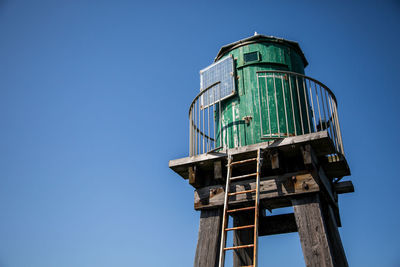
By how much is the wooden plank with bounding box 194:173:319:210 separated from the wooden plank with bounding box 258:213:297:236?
6.23 ft

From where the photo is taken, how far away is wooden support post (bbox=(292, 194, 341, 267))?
221 inches

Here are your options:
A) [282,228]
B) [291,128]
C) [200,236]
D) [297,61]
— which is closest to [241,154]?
[291,128]

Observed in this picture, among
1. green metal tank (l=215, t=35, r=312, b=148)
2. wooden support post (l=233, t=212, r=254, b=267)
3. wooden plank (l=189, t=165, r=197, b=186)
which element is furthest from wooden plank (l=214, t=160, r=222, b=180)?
wooden support post (l=233, t=212, r=254, b=267)

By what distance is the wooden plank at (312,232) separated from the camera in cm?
562

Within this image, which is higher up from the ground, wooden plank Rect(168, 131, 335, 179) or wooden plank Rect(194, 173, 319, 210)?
wooden plank Rect(168, 131, 335, 179)

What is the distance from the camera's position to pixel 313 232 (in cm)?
591

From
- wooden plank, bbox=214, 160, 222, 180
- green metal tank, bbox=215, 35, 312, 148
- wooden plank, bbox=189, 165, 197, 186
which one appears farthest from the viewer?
green metal tank, bbox=215, 35, 312, 148

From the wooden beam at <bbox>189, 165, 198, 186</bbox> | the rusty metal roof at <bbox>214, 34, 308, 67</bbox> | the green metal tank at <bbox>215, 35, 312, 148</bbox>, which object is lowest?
the wooden beam at <bbox>189, 165, 198, 186</bbox>

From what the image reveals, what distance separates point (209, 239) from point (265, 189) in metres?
A: 1.41

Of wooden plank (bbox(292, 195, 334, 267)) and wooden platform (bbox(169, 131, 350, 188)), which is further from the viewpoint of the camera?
wooden platform (bbox(169, 131, 350, 188))

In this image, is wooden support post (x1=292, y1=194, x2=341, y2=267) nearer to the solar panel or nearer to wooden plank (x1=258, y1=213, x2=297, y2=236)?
wooden plank (x1=258, y1=213, x2=297, y2=236)

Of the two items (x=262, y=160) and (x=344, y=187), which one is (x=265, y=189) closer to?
(x=262, y=160)

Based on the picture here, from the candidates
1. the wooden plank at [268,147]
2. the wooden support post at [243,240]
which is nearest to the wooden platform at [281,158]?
the wooden plank at [268,147]

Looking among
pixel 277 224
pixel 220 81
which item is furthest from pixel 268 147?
pixel 277 224
